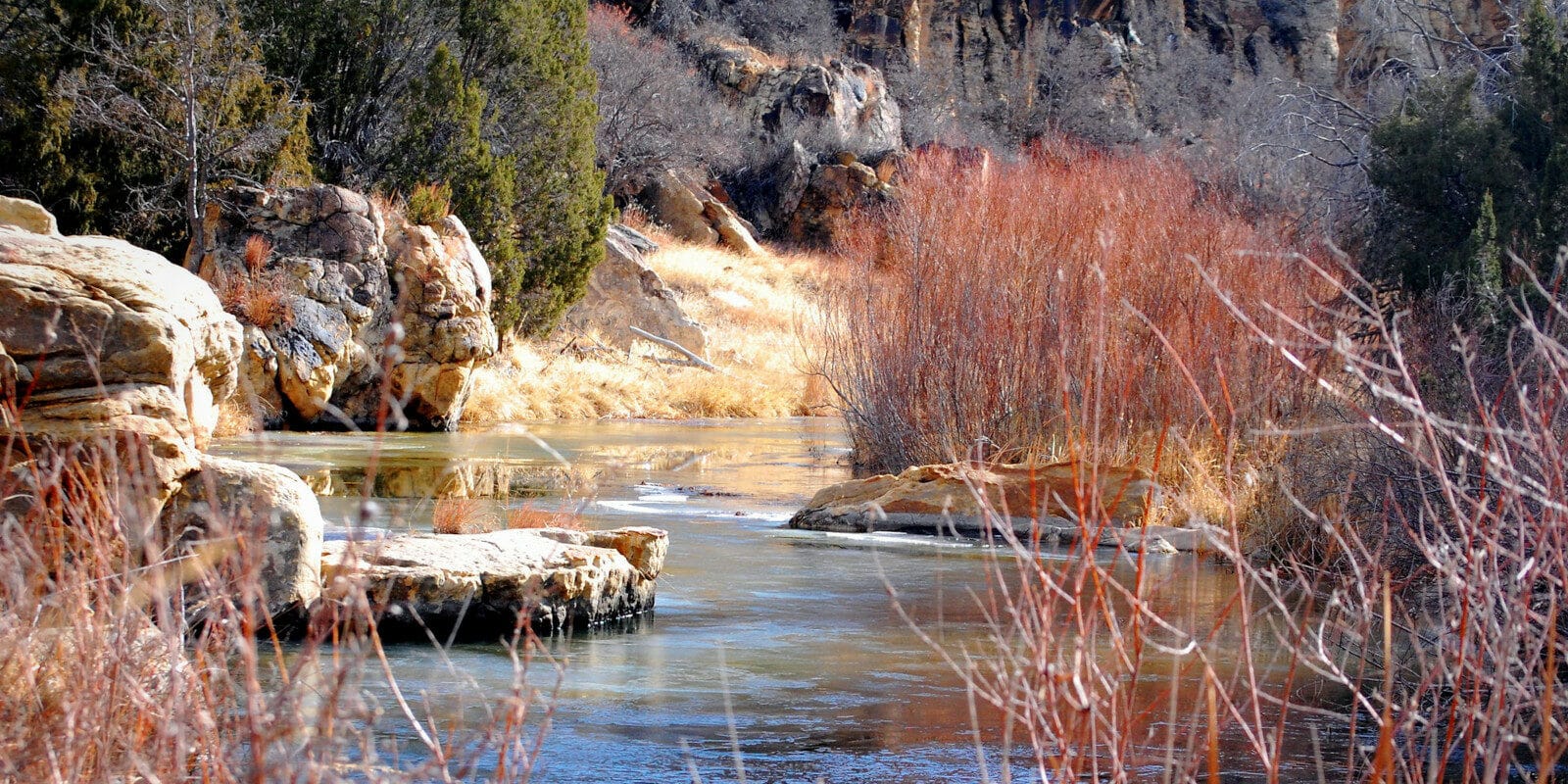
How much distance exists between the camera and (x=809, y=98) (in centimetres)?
4200

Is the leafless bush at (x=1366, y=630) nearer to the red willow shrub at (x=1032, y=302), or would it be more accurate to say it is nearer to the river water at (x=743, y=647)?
the river water at (x=743, y=647)

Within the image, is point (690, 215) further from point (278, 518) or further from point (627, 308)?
point (278, 518)

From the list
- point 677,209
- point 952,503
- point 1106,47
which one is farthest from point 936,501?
point 1106,47

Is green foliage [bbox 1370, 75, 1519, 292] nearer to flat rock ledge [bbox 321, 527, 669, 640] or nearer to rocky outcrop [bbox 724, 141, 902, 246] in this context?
flat rock ledge [bbox 321, 527, 669, 640]

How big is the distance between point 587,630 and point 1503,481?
5.62 meters

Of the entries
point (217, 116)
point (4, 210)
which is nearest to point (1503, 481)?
point (4, 210)

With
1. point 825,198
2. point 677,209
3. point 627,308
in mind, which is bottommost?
point 627,308

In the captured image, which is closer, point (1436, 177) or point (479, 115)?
point (1436, 177)

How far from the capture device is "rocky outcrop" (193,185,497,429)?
17.0m

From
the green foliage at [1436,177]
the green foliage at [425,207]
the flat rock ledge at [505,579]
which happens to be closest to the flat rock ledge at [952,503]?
the green foliage at [1436,177]

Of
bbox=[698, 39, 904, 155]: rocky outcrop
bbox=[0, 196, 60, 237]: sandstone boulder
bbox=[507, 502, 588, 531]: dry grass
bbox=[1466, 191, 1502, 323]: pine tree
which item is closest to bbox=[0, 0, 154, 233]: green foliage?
bbox=[0, 196, 60, 237]: sandstone boulder

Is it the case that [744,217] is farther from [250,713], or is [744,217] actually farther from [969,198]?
[250,713]

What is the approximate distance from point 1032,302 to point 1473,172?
352cm

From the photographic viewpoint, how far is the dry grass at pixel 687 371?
2184 centimetres
